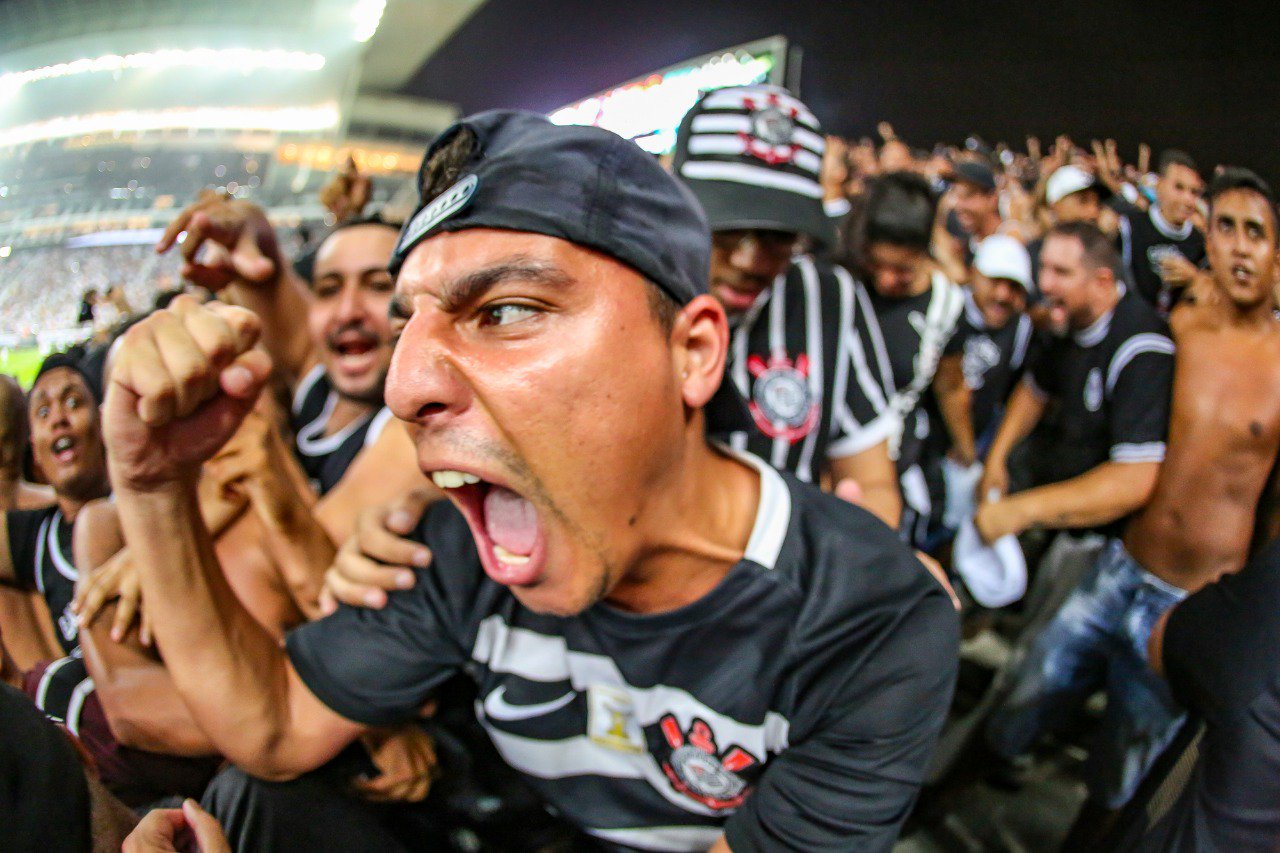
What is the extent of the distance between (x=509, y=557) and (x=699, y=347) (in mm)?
448

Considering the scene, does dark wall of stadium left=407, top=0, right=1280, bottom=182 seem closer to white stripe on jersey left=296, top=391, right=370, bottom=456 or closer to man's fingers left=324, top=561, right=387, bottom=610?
man's fingers left=324, top=561, right=387, bottom=610

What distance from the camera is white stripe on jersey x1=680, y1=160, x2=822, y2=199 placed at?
6.45ft

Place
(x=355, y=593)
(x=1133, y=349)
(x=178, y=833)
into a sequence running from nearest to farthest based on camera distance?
(x=178, y=833) < (x=355, y=593) < (x=1133, y=349)

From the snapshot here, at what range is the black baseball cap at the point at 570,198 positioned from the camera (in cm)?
101

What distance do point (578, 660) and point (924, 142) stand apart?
9.14 feet

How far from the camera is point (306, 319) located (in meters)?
2.22

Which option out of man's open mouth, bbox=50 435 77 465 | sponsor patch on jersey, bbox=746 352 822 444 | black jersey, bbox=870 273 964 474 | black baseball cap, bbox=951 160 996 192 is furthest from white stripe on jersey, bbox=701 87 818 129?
black baseball cap, bbox=951 160 996 192

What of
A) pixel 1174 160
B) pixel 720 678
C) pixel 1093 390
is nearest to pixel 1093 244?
pixel 1093 390

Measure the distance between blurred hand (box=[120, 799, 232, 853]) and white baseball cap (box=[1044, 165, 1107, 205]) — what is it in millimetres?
2567

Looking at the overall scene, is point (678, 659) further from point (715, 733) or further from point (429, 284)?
point (429, 284)

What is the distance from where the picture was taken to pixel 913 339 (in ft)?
9.95

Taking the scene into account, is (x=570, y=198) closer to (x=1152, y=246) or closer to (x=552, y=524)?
(x=552, y=524)

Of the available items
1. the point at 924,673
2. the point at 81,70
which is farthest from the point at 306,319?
the point at 924,673

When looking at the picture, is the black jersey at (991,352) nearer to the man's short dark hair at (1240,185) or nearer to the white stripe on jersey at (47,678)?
the man's short dark hair at (1240,185)
